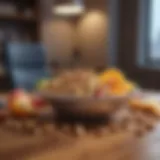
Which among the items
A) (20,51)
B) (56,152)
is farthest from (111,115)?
(20,51)

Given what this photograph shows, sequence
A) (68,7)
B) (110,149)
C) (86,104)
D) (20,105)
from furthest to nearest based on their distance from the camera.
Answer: (68,7) < (20,105) < (86,104) < (110,149)

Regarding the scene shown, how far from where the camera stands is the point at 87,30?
13.6 ft

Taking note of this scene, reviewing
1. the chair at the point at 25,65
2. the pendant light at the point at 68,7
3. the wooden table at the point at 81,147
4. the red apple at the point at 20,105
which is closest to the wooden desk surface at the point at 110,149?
the wooden table at the point at 81,147

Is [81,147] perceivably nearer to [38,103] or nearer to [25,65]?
[38,103]

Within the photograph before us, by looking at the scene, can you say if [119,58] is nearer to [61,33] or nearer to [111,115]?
[61,33]

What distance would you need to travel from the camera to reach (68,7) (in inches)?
144

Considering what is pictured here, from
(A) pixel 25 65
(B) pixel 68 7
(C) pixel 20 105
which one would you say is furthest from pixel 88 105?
(B) pixel 68 7

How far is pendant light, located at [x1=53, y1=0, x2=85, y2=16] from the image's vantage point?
3.53 m

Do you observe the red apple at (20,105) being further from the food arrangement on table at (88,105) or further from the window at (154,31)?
the window at (154,31)

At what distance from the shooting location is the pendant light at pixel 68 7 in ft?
11.6

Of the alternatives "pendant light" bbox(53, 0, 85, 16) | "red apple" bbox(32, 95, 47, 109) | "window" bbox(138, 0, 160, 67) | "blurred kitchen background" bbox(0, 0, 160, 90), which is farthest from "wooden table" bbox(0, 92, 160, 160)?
"window" bbox(138, 0, 160, 67)

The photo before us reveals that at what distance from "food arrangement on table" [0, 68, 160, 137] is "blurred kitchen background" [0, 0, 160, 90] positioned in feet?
7.79

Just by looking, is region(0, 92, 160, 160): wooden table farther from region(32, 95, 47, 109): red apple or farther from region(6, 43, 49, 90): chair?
region(6, 43, 49, 90): chair

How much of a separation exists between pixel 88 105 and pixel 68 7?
2.45 metres
